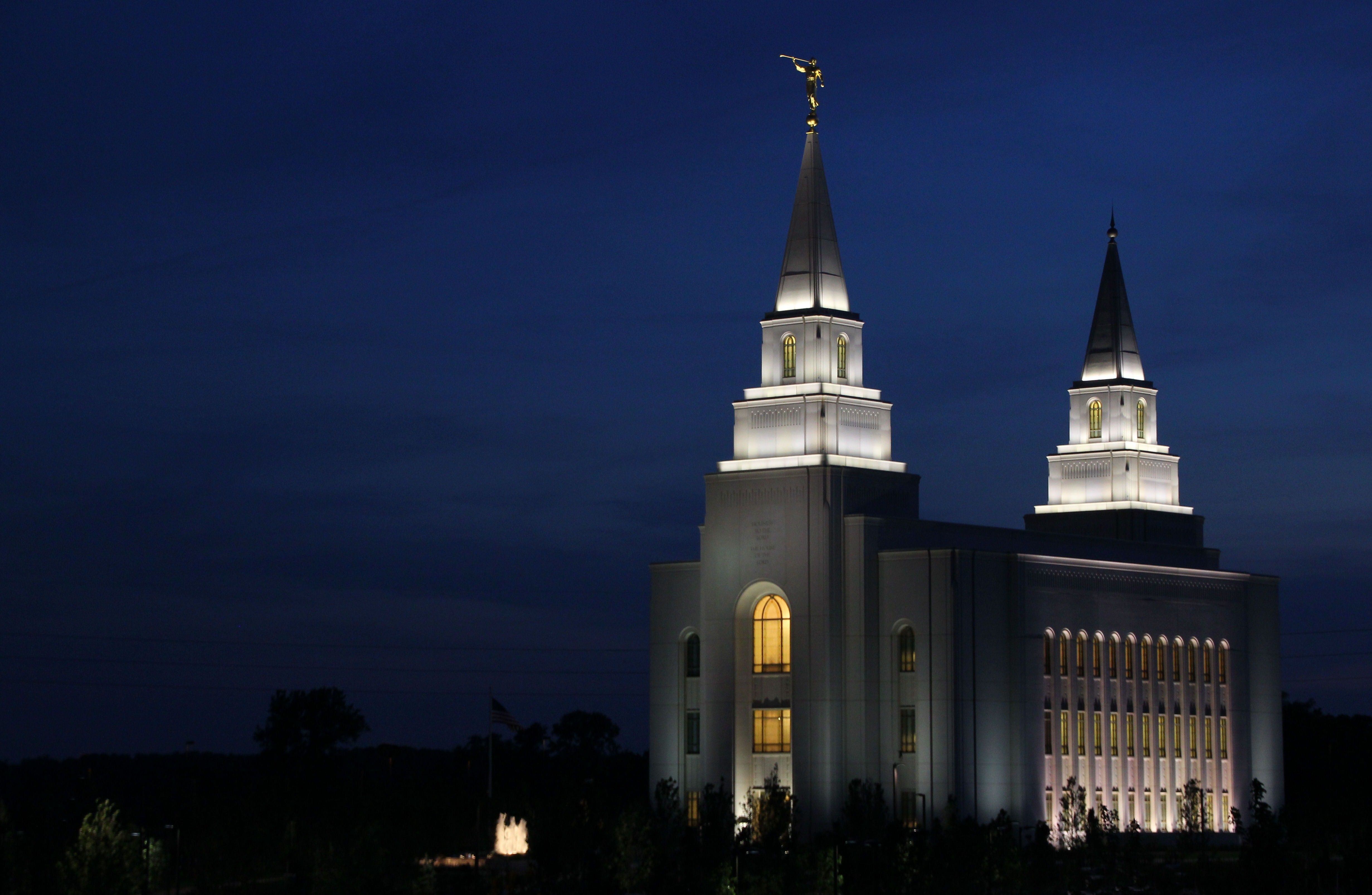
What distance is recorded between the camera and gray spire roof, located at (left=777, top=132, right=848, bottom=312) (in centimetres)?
8619

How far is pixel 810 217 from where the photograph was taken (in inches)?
3435

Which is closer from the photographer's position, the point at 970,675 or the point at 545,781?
the point at 970,675

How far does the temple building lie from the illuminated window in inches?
3.0

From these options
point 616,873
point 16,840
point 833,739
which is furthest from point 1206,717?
point 16,840

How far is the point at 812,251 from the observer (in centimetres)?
8669

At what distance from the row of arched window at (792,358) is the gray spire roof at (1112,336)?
724 inches

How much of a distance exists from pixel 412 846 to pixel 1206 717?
34.7 m

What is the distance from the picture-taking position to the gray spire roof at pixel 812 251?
283 ft

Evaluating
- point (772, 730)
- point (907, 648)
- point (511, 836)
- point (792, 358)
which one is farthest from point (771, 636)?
point (511, 836)

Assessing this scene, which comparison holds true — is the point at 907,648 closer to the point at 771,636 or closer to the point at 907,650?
the point at 907,650

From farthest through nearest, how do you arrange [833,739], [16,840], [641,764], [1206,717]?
[641,764] < [1206,717] < [833,739] < [16,840]

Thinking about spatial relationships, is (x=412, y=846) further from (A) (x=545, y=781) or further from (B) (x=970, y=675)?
(A) (x=545, y=781)

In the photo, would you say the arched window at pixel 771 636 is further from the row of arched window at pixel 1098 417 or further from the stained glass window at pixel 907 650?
the row of arched window at pixel 1098 417

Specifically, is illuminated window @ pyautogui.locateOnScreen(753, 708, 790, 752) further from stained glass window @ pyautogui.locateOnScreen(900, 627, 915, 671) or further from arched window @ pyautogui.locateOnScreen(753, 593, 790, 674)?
stained glass window @ pyautogui.locateOnScreen(900, 627, 915, 671)
